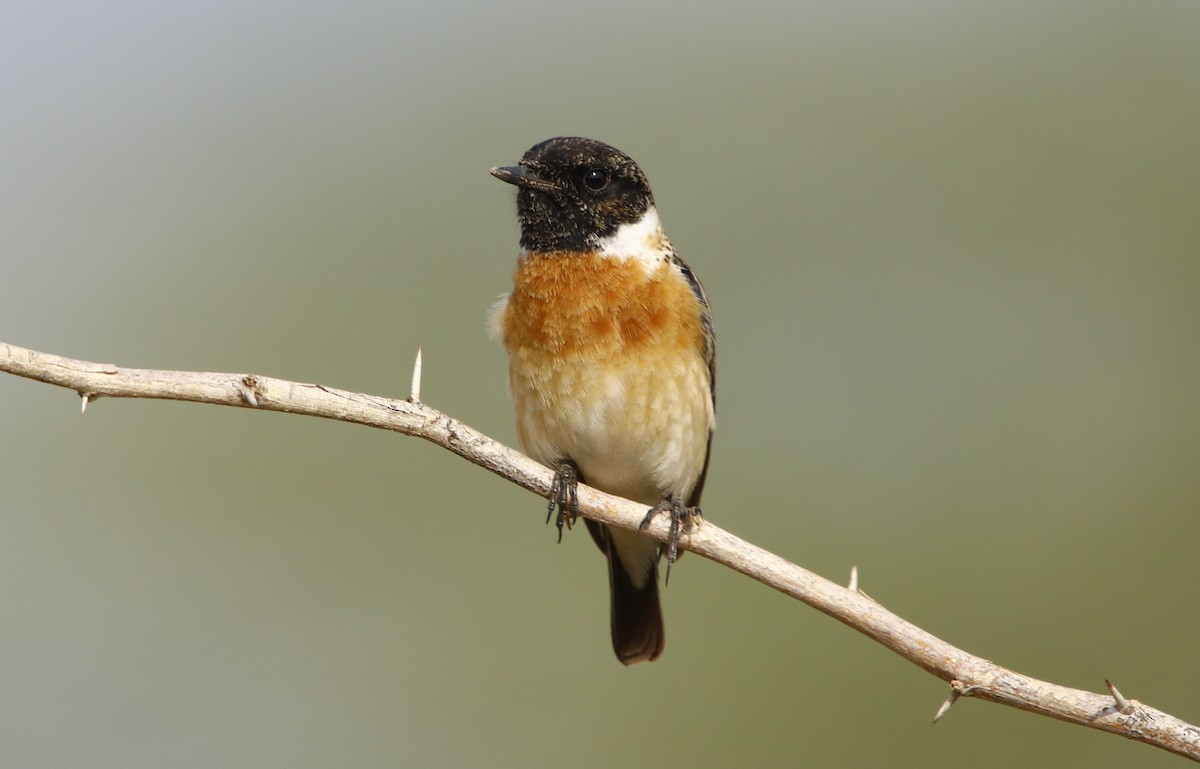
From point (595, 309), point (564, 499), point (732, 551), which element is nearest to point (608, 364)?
point (595, 309)

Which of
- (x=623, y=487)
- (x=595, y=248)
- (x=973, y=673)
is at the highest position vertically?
(x=595, y=248)

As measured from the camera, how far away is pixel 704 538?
4.86 m

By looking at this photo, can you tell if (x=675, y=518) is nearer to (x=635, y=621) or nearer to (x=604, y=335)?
(x=604, y=335)

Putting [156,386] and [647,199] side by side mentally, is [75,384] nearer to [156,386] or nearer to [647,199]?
[156,386]

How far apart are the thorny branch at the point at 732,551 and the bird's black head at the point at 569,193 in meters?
1.87

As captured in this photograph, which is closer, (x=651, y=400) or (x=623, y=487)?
(x=651, y=400)

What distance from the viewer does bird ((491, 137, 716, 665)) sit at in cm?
598

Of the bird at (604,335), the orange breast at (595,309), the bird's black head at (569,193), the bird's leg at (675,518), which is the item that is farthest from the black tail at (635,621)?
the bird's black head at (569,193)

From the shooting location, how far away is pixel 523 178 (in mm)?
6250

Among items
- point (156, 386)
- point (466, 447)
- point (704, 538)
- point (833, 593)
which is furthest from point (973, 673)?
point (156, 386)

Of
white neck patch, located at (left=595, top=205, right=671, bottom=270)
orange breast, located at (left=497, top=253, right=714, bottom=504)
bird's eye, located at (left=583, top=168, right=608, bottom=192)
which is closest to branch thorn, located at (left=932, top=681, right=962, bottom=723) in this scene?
orange breast, located at (left=497, top=253, right=714, bottom=504)

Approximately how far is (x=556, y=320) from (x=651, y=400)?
2.13 ft

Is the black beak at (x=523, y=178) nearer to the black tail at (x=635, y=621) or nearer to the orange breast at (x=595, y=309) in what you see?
the orange breast at (x=595, y=309)

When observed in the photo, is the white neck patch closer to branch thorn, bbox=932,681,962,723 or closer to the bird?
the bird
